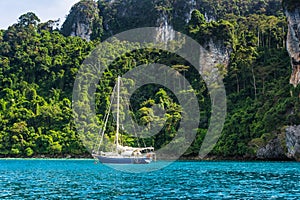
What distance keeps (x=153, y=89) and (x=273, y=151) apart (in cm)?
3163

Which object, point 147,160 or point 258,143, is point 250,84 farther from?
point 147,160

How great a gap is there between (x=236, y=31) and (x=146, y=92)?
2026 centimetres

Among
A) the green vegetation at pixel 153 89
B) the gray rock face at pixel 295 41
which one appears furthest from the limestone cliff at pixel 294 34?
the green vegetation at pixel 153 89

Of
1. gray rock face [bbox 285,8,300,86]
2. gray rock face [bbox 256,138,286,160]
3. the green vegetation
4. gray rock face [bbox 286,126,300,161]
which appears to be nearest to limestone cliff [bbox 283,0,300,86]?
gray rock face [bbox 285,8,300,86]

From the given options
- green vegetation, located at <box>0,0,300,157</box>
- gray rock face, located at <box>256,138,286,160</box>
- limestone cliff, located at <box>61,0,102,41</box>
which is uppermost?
limestone cliff, located at <box>61,0,102,41</box>

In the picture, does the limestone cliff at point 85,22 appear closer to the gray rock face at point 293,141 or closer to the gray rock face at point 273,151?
the gray rock face at point 273,151

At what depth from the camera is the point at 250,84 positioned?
67812 millimetres

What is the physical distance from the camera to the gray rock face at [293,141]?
43500 millimetres

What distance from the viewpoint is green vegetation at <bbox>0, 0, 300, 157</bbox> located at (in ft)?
179

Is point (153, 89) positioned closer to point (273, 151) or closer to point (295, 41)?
point (295, 41)

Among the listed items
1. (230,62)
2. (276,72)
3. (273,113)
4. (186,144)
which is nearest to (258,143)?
(273,113)

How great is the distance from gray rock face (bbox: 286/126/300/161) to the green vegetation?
1.13 meters

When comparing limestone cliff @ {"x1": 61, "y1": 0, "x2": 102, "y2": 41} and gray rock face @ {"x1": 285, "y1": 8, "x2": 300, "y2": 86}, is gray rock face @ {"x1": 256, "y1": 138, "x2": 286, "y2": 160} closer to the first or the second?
gray rock face @ {"x1": 285, "y1": 8, "x2": 300, "y2": 86}

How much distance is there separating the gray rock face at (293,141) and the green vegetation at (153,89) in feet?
3.71
